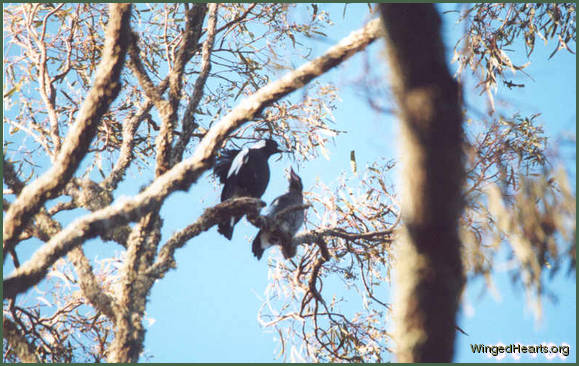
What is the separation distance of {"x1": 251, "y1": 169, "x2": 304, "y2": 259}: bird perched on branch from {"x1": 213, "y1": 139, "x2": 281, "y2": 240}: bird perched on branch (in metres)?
0.26

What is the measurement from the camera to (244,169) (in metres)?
3.62

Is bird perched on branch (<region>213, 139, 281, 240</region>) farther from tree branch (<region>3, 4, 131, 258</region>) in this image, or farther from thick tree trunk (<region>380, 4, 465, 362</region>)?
thick tree trunk (<region>380, 4, 465, 362</region>)

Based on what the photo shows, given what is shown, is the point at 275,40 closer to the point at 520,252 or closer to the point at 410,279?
the point at 520,252

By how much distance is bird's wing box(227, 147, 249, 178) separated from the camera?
360cm

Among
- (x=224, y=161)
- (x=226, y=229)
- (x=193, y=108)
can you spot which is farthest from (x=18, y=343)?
(x=224, y=161)

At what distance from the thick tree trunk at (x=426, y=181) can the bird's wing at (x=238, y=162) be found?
9.01 ft

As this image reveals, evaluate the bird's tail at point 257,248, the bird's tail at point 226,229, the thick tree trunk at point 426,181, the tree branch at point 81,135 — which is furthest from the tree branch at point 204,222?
the thick tree trunk at point 426,181

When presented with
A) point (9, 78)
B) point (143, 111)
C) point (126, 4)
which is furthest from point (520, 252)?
point (9, 78)

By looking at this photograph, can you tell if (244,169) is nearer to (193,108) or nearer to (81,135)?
(193,108)

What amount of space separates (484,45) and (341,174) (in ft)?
4.04

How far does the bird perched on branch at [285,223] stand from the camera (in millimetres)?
2834

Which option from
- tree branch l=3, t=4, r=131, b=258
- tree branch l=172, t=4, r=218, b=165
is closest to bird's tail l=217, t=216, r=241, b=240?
tree branch l=172, t=4, r=218, b=165

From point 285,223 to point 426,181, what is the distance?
2.35 m

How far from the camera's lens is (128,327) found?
80.7 inches
